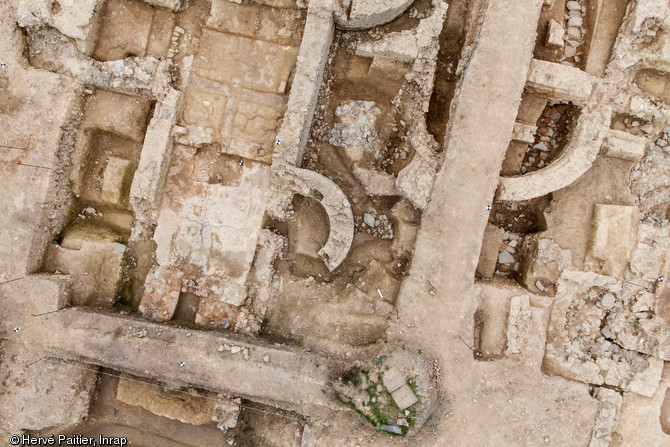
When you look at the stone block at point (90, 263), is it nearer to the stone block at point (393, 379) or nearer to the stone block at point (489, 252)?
the stone block at point (393, 379)

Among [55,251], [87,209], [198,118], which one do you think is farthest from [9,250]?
[198,118]

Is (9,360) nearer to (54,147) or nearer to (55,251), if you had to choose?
(55,251)

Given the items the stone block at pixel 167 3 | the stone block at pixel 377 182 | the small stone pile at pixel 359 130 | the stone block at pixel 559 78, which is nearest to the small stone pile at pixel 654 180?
the stone block at pixel 559 78

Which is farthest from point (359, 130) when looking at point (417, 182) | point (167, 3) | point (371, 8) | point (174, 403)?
point (174, 403)

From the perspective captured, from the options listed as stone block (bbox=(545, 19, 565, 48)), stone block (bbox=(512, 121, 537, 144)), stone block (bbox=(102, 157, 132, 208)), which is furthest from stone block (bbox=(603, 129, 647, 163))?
stone block (bbox=(102, 157, 132, 208))

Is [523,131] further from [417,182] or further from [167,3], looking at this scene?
[167,3]

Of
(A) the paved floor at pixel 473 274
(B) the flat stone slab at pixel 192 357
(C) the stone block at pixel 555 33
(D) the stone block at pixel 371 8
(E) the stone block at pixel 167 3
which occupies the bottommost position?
(B) the flat stone slab at pixel 192 357
